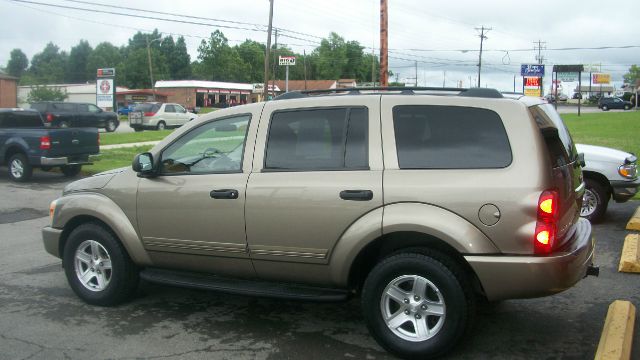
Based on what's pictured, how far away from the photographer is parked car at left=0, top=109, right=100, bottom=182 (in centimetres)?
1356

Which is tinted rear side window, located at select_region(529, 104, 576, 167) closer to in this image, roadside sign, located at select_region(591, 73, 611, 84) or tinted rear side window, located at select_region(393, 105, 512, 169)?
tinted rear side window, located at select_region(393, 105, 512, 169)

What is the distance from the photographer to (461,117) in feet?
13.4

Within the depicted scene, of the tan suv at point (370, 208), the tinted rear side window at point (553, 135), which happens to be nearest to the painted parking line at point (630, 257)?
the tan suv at point (370, 208)

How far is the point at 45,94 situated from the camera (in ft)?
238

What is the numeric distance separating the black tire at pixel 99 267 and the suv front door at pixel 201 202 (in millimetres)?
313

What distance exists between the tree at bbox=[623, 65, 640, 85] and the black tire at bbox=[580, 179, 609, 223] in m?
136

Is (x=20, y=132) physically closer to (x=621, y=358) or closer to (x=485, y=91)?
(x=485, y=91)

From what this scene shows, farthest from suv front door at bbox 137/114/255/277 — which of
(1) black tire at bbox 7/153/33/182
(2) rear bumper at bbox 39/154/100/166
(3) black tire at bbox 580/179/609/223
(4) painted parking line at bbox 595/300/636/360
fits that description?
(1) black tire at bbox 7/153/33/182

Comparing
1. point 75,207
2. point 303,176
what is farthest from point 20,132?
point 303,176

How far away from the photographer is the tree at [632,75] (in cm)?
13291

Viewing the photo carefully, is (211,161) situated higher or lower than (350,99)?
lower

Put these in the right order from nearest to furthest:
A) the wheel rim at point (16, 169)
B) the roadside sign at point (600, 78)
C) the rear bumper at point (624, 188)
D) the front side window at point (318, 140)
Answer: the front side window at point (318, 140), the rear bumper at point (624, 188), the wheel rim at point (16, 169), the roadside sign at point (600, 78)

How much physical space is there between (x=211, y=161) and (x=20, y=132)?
35.2ft

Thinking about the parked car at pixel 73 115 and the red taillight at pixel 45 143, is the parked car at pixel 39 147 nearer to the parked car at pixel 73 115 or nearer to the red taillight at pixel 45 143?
the red taillight at pixel 45 143
